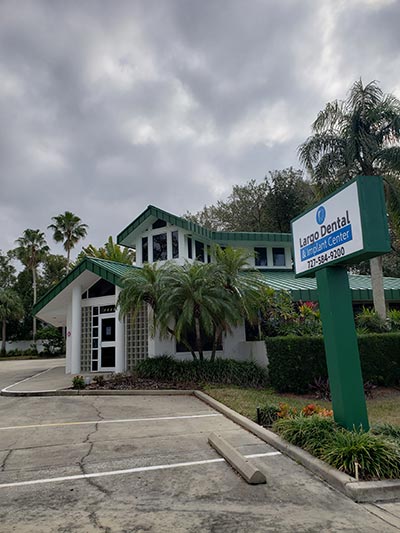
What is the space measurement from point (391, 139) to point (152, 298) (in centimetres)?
1167

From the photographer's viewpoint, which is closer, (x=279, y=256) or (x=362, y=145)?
(x=362, y=145)

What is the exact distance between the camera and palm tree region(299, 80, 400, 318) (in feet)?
49.7

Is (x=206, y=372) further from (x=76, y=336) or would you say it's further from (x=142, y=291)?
(x=76, y=336)

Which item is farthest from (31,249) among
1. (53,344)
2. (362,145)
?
(362,145)

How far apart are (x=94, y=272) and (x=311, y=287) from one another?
9.11 m

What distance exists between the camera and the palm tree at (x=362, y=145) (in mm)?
15141

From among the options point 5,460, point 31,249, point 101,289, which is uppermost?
point 31,249

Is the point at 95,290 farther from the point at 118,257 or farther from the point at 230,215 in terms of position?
the point at 230,215

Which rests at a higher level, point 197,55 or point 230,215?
point 230,215

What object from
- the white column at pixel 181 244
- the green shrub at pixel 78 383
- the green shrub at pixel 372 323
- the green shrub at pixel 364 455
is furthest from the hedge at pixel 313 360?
the white column at pixel 181 244

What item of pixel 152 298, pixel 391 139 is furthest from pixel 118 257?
pixel 391 139

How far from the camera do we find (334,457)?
16.1 ft

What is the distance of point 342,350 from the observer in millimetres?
5945

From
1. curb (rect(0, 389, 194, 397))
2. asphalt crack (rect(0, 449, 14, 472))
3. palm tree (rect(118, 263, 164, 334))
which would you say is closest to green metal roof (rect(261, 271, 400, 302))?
palm tree (rect(118, 263, 164, 334))
